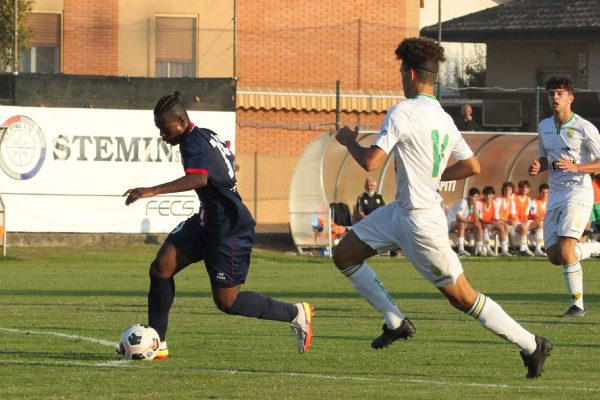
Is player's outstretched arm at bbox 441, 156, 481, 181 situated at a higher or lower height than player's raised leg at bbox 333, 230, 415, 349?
higher

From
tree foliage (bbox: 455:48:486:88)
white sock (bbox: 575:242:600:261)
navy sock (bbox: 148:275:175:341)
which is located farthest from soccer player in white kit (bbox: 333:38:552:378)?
tree foliage (bbox: 455:48:486:88)

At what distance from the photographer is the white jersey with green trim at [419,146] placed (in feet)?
29.3

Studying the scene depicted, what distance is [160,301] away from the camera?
998 cm

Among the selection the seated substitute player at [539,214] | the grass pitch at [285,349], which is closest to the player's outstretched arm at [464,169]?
the grass pitch at [285,349]

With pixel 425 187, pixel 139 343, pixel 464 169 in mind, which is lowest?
pixel 139 343

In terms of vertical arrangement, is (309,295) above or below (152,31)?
below

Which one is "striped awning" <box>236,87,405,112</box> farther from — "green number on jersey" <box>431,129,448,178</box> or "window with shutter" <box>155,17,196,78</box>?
"green number on jersey" <box>431,129,448,178</box>

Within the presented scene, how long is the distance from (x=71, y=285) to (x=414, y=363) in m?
9.91

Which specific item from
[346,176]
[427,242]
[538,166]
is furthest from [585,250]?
[346,176]

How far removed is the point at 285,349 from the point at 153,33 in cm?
2609

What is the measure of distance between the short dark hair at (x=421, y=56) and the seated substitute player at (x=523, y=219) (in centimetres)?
2092

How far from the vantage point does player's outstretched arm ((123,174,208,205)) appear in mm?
9086

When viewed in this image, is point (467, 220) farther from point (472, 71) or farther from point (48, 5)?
point (472, 71)

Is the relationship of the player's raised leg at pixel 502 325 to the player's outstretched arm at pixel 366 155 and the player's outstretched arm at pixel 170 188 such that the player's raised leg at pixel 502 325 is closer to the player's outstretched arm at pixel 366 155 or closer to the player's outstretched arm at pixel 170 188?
the player's outstretched arm at pixel 366 155
